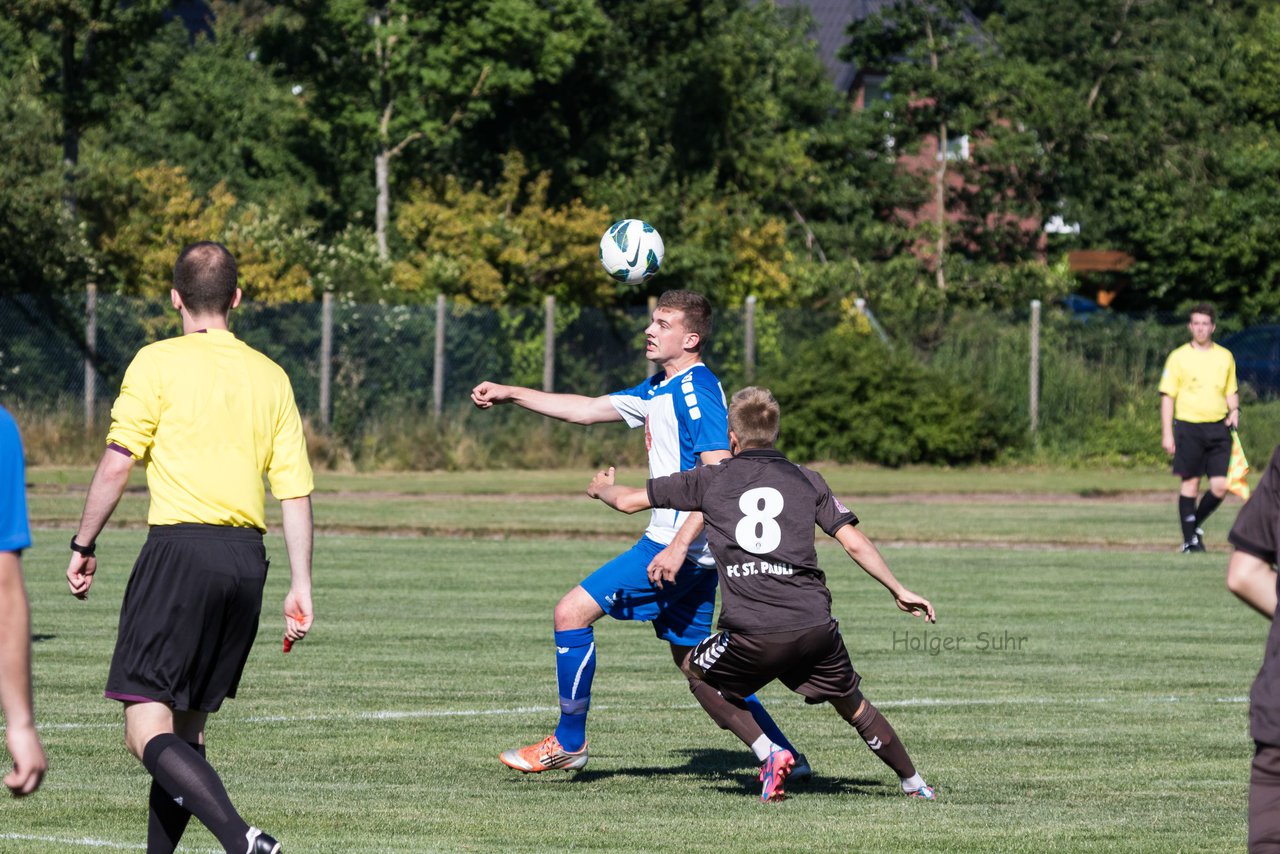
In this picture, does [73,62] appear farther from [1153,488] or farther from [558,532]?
[1153,488]

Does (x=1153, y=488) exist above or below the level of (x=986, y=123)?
below

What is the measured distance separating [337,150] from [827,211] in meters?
10.9

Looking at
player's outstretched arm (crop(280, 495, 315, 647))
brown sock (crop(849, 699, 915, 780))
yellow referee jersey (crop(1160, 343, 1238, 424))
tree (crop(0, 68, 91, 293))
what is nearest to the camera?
player's outstretched arm (crop(280, 495, 315, 647))

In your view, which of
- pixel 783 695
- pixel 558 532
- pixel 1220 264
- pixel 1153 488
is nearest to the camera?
pixel 783 695

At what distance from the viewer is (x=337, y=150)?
4219 cm

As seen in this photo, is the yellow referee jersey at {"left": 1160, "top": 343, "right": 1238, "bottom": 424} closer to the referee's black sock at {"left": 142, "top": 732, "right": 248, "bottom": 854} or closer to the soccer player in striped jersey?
the soccer player in striped jersey

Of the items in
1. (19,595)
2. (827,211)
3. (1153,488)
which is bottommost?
(1153,488)

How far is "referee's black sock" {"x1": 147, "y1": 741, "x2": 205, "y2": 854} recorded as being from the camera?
20.2 feet

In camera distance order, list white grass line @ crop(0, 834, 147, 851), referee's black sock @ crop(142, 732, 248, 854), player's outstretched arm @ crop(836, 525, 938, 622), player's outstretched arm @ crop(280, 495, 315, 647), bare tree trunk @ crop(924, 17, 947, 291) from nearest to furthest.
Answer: referee's black sock @ crop(142, 732, 248, 854) < player's outstretched arm @ crop(280, 495, 315, 647) < white grass line @ crop(0, 834, 147, 851) < player's outstretched arm @ crop(836, 525, 938, 622) < bare tree trunk @ crop(924, 17, 947, 291)

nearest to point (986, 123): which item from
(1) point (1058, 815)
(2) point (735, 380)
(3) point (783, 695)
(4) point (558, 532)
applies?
(2) point (735, 380)

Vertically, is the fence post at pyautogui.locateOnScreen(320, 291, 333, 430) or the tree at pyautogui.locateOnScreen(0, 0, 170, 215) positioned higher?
the tree at pyautogui.locateOnScreen(0, 0, 170, 215)

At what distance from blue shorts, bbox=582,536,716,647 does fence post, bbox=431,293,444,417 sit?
78.5 ft

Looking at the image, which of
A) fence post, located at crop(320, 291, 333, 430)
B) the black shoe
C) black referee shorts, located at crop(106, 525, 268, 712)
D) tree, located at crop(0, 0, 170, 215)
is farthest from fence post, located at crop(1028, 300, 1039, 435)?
the black shoe

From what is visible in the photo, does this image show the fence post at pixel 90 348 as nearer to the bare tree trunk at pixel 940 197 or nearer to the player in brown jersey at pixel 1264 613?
the bare tree trunk at pixel 940 197
